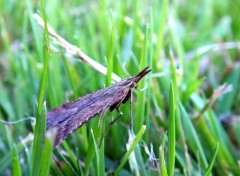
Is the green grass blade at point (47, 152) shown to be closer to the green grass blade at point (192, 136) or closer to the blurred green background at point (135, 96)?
the blurred green background at point (135, 96)

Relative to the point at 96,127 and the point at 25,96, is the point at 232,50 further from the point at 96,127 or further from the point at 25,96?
the point at 96,127

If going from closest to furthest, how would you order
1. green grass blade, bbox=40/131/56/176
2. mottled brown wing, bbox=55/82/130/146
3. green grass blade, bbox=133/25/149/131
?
green grass blade, bbox=40/131/56/176 → mottled brown wing, bbox=55/82/130/146 → green grass blade, bbox=133/25/149/131

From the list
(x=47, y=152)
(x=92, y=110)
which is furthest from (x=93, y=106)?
(x=47, y=152)

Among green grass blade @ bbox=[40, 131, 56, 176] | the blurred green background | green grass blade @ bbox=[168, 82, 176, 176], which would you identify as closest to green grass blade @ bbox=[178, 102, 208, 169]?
the blurred green background

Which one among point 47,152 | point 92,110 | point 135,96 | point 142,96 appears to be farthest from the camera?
point 135,96

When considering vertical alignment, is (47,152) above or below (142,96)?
below

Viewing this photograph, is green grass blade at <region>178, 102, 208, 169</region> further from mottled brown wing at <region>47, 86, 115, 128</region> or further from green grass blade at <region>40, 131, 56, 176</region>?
green grass blade at <region>40, 131, 56, 176</region>

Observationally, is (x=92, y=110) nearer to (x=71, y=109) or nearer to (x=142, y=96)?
(x=71, y=109)

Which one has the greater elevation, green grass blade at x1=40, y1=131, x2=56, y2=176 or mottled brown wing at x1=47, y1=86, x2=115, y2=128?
mottled brown wing at x1=47, y1=86, x2=115, y2=128
